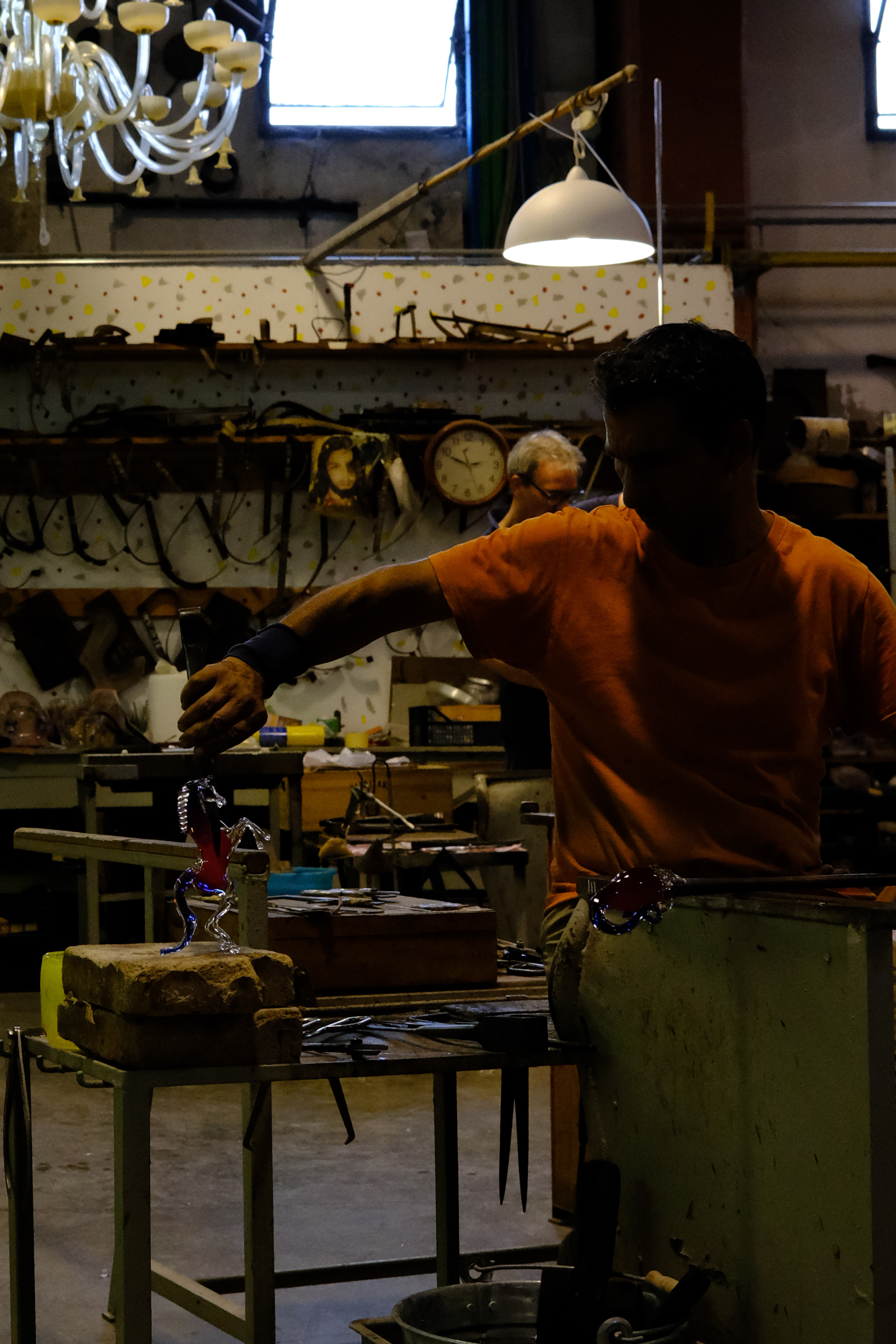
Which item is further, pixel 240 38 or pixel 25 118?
pixel 240 38

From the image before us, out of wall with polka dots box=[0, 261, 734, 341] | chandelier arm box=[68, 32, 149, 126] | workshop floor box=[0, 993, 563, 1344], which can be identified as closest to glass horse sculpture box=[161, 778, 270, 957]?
workshop floor box=[0, 993, 563, 1344]

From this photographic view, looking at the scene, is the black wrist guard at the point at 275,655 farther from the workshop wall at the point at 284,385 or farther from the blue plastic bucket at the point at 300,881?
the workshop wall at the point at 284,385

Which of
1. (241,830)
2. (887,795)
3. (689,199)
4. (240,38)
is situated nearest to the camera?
(241,830)

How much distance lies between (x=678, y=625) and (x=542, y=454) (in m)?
2.49

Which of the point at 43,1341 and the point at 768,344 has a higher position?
the point at 768,344

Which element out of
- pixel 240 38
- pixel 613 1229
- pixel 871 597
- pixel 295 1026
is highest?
pixel 240 38

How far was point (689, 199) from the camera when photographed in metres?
7.20

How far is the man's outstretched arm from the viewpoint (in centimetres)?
161

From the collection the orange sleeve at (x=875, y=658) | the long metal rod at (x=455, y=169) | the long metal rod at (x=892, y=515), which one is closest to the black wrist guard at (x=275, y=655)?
the orange sleeve at (x=875, y=658)

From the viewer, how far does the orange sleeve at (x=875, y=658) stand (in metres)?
1.75

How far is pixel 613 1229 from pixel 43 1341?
4.46 feet

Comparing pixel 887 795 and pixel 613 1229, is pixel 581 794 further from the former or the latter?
pixel 887 795

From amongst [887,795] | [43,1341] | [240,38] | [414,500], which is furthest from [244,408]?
[43,1341]

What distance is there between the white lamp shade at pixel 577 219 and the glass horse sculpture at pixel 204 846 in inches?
111
